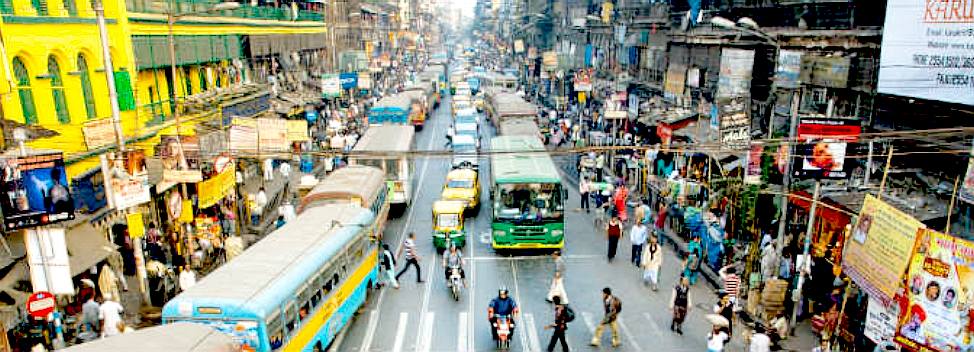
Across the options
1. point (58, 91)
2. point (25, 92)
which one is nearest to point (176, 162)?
point (25, 92)

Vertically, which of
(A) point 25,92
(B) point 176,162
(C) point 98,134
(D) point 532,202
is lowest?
(D) point 532,202

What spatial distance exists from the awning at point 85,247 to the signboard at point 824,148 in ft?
54.1

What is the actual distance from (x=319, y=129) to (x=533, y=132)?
710 inches

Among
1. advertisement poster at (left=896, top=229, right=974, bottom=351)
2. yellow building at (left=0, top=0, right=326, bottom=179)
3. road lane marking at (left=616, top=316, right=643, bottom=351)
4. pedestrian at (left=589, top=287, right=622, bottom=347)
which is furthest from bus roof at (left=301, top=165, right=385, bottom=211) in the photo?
advertisement poster at (left=896, top=229, right=974, bottom=351)

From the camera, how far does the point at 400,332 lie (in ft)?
49.8

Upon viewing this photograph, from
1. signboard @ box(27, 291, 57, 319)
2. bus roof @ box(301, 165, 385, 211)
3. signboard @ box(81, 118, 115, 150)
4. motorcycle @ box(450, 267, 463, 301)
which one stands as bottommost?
motorcycle @ box(450, 267, 463, 301)

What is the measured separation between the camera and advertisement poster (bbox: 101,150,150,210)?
47.4 ft

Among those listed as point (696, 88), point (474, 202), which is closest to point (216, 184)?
point (474, 202)

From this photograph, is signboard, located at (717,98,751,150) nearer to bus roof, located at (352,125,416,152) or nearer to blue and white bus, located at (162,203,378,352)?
blue and white bus, located at (162,203,378,352)

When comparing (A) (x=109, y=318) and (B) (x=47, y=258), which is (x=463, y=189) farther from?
(B) (x=47, y=258)

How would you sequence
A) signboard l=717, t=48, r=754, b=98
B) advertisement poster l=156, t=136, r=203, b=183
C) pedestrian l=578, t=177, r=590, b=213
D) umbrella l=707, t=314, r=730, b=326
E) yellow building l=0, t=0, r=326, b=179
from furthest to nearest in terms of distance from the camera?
pedestrian l=578, t=177, r=590, b=213 < signboard l=717, t=48, r=754, b=98 < yellow building l=0, t=0, r=326, b=179 < advertisement poster l=156, t=136, r=203, b=183 < umbrella l=707, t=314, r=730, b=326

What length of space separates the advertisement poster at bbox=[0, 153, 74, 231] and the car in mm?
13372

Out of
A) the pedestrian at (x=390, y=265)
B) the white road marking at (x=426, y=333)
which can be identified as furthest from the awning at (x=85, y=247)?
the white road marking at (x=426, y=333)

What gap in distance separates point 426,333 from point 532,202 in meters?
6.34
